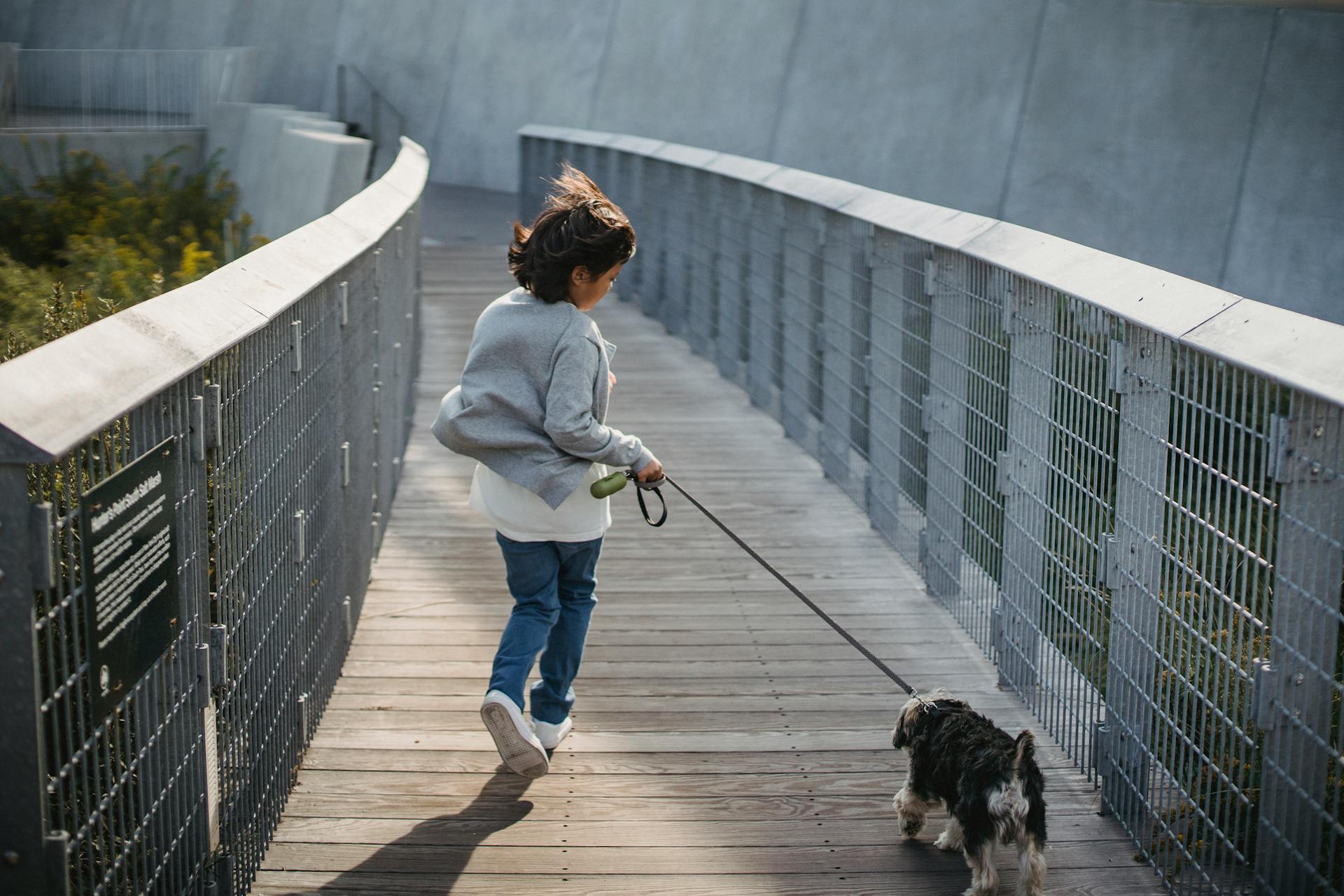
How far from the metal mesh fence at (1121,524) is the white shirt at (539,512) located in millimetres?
1385

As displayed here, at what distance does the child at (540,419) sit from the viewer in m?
3.81

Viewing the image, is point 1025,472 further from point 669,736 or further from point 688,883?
point 688,883

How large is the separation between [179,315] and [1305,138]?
546 inches

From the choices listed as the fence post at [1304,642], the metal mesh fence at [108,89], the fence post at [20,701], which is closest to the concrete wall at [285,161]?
the metal mesh fence at [108,89]

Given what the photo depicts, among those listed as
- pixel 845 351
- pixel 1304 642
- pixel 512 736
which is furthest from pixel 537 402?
pixel 845 351

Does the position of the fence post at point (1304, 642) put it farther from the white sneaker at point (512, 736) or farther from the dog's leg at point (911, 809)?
the white sneaker at point (512, 736)

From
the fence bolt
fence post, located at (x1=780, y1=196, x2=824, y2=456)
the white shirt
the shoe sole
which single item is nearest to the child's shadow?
the shoe sole

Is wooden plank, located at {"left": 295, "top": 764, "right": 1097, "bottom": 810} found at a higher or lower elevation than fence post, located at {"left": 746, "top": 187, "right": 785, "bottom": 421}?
lower

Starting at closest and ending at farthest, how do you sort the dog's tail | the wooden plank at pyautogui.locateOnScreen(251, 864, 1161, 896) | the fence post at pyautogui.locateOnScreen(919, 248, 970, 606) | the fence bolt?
1. the dog's tail
2. the wooden plank at pyautogui.locateOnScreen(251, 864, 1161, 896)
3. the fence bolt
4. the fence post at pyautogui.locateOnScreen(919, 248, 970, 606)

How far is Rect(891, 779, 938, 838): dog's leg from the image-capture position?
12.2 feet

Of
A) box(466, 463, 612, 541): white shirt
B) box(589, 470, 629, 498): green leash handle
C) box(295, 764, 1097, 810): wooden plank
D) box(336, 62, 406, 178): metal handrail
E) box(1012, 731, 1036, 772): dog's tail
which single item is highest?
box(336, 62, 406, 178): metal handrail

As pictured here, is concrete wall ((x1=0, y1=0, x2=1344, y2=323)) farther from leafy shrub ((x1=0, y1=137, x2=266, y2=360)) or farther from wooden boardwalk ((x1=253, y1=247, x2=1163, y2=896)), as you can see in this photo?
wooden boardwalk ((x1=253, y1=247, x2=1163, y2=896))

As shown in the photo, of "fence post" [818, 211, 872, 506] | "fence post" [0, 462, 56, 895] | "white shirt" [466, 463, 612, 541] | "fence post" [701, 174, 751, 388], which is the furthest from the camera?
"fence post" [701, 174, 751, 388]

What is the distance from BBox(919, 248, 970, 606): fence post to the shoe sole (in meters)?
2.17
